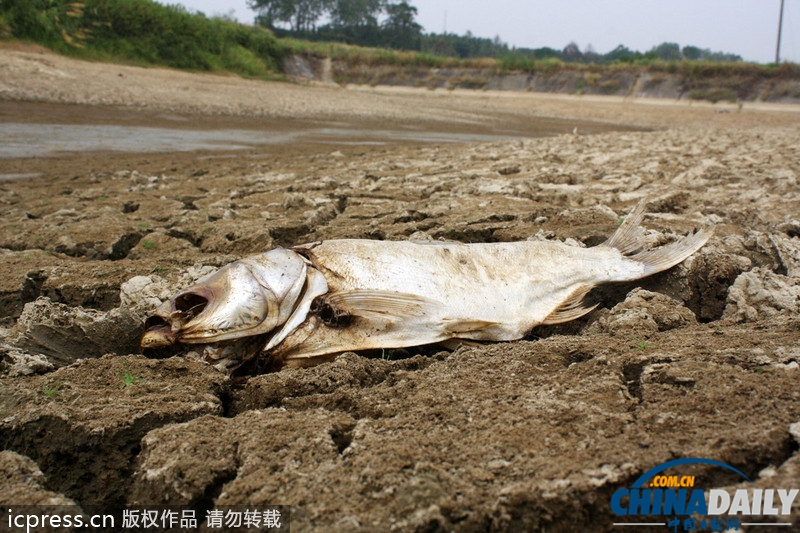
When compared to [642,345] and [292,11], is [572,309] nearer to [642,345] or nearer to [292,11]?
[642,345]

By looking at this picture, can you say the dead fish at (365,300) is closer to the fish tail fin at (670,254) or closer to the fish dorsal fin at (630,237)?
the fish tail fin at (670,254)

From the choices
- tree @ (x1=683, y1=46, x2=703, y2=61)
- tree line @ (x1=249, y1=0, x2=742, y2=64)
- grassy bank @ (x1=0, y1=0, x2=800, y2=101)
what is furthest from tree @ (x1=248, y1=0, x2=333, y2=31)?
tree @ (x1=683, y1=46, x2=703, y2=61)

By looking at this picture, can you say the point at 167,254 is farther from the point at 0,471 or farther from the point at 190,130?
the point at 190,130

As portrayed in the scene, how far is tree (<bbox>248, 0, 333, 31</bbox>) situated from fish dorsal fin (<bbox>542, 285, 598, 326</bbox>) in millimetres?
70357

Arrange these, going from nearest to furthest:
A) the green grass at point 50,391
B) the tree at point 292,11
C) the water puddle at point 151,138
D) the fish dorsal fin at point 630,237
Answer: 1. the green grass at point 50,391
2. the fish dorsal fin at point 630,237
3. the water puddle at point 151,138
4. the tree at point 292,11

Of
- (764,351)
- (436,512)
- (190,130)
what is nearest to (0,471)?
(436,512)

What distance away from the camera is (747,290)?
2809 mm

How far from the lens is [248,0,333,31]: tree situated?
64875 millimetres

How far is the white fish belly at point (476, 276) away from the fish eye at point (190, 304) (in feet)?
1.90

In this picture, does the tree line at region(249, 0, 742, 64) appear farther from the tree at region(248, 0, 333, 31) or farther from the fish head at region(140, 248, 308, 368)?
the fish head at region(140, 248, 308, 368)

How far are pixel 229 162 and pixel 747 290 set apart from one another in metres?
7.34

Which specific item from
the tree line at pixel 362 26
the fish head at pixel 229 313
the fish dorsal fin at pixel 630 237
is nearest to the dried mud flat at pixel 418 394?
the fish head at pixel 229 313

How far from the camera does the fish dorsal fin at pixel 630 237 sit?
3.22 meters

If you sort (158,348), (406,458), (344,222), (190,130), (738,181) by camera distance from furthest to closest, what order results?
(190,130) → (738,181) → (344,222) → (158,348) → (406,458)
